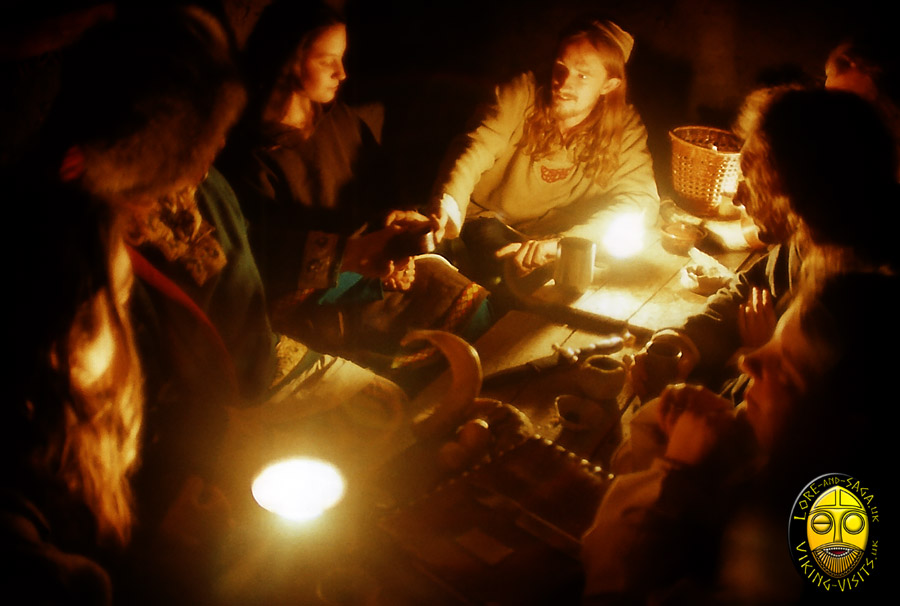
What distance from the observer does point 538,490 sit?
174 centimetres

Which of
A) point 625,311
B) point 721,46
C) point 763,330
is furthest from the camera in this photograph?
point 721,46

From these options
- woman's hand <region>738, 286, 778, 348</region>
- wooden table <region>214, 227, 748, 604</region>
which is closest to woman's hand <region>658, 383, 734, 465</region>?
wooden table <region>214, 227, 748, 604</region>

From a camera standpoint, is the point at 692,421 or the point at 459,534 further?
the point at 459,534

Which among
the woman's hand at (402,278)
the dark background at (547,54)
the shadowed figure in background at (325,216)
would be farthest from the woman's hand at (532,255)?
the dark background at (547,54)

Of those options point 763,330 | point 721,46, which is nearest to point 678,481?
point 763,330

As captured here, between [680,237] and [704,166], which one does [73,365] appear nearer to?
[680,237]

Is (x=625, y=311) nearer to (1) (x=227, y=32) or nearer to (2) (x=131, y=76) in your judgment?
(1) (x=227, y=32)

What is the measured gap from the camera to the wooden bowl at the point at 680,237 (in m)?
3.21

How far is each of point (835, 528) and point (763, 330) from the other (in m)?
0.79

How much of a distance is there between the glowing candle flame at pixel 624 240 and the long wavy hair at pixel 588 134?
0.54 metres

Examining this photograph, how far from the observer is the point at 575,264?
275 cm

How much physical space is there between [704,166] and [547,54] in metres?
1.54

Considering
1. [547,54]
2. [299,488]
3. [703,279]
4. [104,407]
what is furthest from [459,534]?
[547,54]

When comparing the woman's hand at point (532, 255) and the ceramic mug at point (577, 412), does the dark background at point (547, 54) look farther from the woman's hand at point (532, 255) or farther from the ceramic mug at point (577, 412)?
the ceramic mug at point (577, 412)
